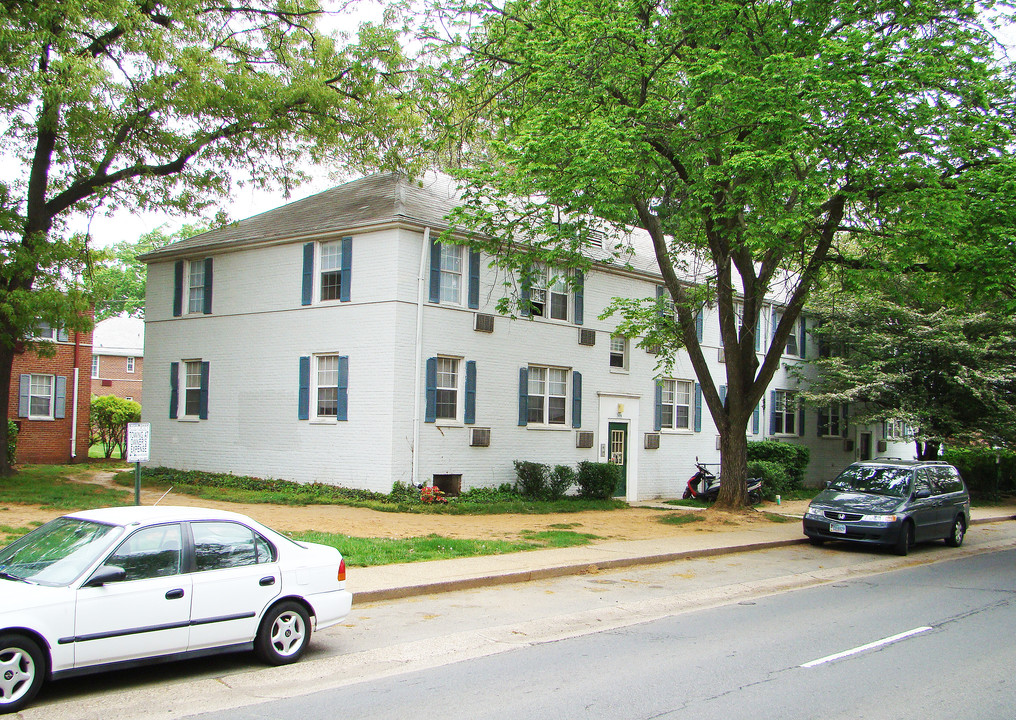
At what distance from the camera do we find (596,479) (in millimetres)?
22172

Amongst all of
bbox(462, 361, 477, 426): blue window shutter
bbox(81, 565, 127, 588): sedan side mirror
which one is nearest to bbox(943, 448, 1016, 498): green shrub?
bbox(462, 361, 477, 426): blue window shutter

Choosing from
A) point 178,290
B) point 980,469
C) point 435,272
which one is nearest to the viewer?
point 435,272

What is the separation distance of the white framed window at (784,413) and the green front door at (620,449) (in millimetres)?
8947

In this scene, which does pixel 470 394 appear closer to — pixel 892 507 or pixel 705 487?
pixel 705 487

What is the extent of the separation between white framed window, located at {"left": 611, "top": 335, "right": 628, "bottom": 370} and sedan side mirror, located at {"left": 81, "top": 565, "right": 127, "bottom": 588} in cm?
1916

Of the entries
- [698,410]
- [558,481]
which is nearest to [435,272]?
[558,481]

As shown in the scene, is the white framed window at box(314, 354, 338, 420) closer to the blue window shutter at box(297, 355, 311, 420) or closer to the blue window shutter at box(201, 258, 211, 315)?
the blue window shutter at box(297, 355, 311, 420)

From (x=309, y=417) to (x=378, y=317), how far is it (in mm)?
3025

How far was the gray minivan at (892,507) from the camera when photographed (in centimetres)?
1524

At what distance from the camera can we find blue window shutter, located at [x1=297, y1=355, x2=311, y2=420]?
20359mm

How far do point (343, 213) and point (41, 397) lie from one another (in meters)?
15.9

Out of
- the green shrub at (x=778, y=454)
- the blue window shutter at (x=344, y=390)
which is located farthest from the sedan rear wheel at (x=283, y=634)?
the green shrub at (x=778, y=454)

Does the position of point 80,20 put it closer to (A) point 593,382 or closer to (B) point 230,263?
(B) point 230,263

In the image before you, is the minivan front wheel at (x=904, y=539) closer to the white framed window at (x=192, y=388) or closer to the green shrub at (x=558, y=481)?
the green shrub at (x=558, y=481)
